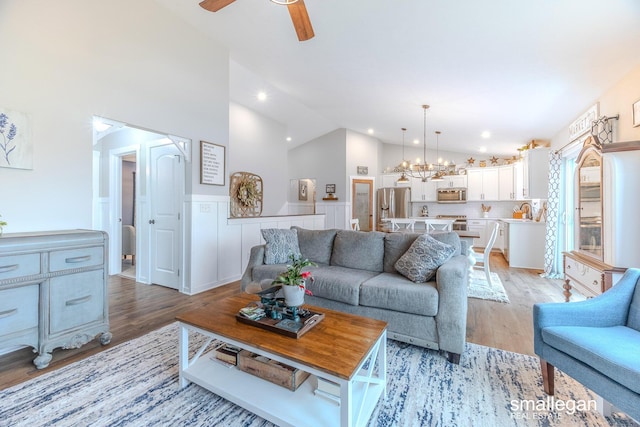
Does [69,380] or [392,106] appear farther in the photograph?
[392,106]

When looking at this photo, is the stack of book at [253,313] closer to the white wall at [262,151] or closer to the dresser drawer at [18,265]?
the dresser drawer at [18,265]

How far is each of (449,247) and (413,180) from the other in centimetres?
606

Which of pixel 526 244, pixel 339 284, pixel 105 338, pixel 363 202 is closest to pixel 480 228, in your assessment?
pixel 526 244

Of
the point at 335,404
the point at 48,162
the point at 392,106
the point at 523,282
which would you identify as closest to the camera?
the point at 335,404

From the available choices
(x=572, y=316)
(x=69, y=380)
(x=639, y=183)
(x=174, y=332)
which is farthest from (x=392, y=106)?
(x=69, y=380)

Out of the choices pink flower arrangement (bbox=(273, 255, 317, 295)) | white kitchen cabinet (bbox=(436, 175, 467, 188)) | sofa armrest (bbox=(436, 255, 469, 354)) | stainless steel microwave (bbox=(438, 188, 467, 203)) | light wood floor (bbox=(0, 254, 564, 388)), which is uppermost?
white kitchen cabinet (bbox=(436, 175, 467, 188))

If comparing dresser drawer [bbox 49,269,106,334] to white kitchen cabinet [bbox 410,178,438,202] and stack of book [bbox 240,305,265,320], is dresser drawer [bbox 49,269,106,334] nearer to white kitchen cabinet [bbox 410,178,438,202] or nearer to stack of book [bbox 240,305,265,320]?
stack of book [bbox 240,305,265,320]

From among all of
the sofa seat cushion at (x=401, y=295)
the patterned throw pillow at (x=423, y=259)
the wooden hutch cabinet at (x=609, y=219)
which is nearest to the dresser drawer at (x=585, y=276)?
the wooden hutch cabinet at (x=609, y=219)

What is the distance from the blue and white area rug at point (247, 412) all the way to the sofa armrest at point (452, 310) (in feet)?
0.58

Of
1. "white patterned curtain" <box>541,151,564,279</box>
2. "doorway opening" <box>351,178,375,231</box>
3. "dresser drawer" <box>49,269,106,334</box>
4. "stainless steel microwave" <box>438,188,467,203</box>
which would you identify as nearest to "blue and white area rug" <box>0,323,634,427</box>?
"dresser drawer" <box>49,269,106,334</box>

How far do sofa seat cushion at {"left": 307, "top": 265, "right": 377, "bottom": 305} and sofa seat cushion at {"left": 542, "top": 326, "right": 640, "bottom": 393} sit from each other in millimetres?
1315

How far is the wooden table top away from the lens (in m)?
1.32

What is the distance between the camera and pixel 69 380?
1.89 m

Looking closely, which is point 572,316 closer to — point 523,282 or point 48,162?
point 523,282
